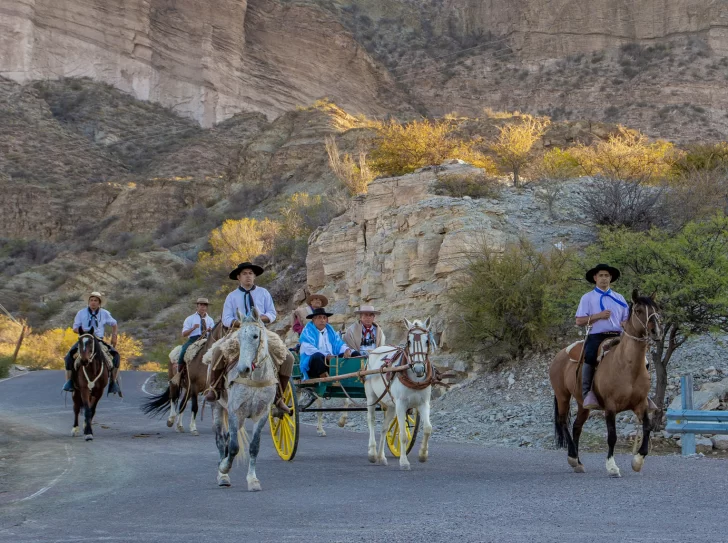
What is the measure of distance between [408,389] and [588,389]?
84.7 inches

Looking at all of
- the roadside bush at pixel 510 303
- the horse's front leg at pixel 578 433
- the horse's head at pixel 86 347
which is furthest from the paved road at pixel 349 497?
the roadside bush at pixel 510 303

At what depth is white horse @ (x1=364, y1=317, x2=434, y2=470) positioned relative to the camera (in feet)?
39.4

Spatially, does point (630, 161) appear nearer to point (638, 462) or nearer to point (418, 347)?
point (418, 347)

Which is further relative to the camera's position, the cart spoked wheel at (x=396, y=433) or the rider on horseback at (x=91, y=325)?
the rider on horseback at (x=91, y=325)

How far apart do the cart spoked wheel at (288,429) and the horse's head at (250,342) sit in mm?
1899

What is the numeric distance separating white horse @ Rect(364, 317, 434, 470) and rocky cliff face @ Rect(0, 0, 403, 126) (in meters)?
89.4

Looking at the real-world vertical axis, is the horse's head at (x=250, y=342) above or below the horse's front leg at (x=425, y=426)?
above

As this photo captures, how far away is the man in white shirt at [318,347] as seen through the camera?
558 inches

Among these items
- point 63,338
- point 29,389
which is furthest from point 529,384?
point 63,338

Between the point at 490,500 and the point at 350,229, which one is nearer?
the point at 490,500

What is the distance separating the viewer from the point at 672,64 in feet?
319

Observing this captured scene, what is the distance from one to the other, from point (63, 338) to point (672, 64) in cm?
7029

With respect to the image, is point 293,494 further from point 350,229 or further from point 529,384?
point 350,229

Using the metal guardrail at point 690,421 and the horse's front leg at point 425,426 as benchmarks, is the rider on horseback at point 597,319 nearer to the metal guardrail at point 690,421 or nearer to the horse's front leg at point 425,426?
the horse's front leg at point 425,426
